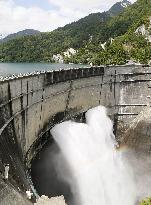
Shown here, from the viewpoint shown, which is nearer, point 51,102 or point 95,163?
point 51,102

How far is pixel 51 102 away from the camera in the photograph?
129ft

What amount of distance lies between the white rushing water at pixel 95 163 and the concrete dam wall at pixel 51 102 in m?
1.54

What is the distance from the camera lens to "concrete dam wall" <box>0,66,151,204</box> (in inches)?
1101

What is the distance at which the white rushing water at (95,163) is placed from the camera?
4047 centimetres

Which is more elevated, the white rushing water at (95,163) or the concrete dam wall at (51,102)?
the concrete dam wall at (51,102)

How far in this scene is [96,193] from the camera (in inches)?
1591

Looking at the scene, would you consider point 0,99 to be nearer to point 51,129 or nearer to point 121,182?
point 51,129

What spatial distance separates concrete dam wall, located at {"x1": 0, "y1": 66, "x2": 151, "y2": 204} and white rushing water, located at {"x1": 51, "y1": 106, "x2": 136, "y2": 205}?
5.05ft

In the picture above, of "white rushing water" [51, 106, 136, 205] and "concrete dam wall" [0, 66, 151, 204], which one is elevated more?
"concrete dam wall" [0, 66, 151, 204]

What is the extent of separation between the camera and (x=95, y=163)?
147ft

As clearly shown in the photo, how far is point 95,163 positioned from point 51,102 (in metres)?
9.14

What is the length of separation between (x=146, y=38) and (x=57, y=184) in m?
111

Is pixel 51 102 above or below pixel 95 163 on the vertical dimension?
above

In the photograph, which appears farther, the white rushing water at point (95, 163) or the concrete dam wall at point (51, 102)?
the white rushing water at point (95, 163)
